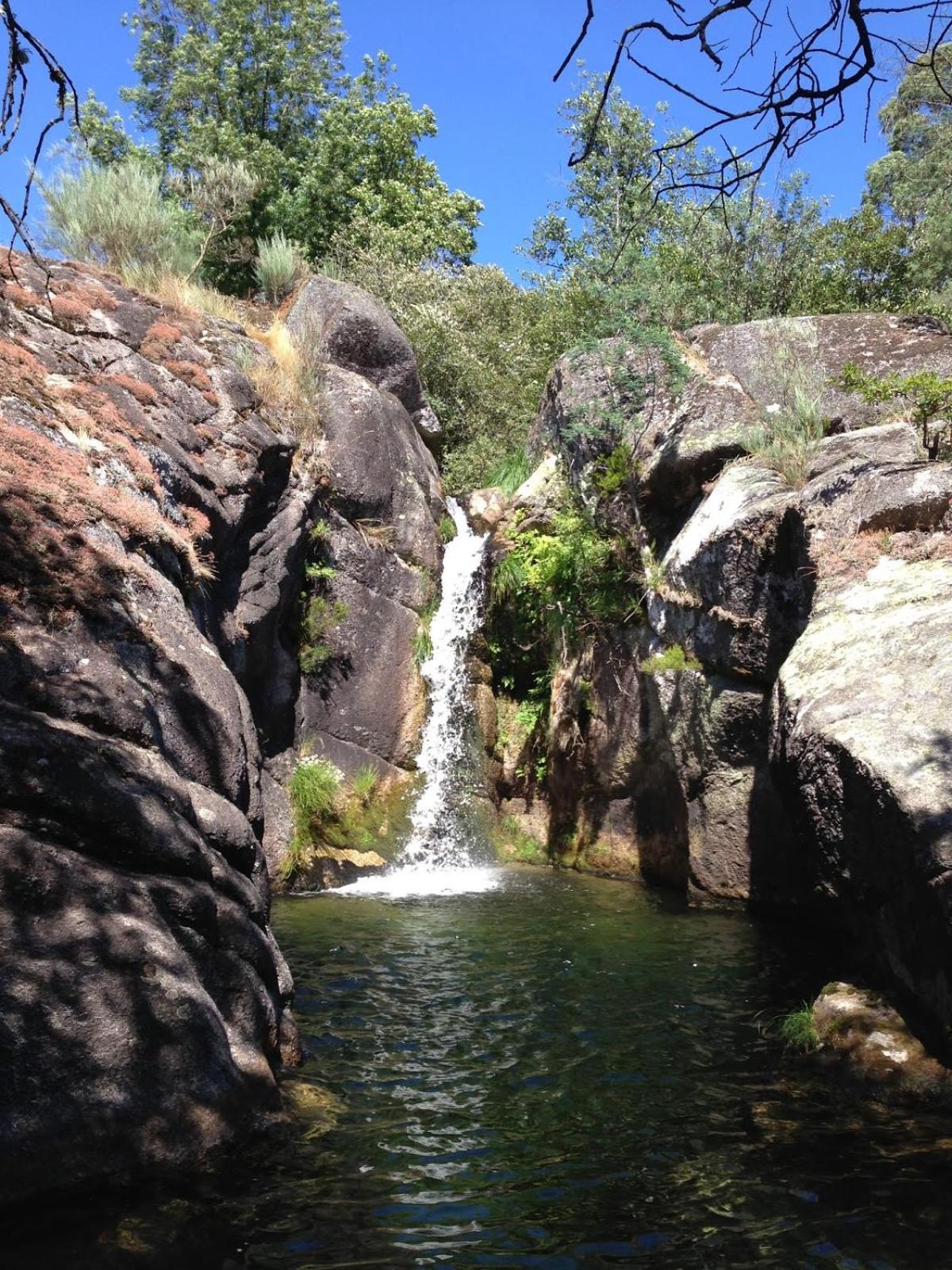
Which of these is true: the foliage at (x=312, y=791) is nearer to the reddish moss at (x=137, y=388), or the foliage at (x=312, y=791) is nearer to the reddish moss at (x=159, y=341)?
the reddish moss at (x=137, y=388)

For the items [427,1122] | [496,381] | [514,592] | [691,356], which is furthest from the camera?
[496,381]

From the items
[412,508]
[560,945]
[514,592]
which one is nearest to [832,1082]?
[560,945]

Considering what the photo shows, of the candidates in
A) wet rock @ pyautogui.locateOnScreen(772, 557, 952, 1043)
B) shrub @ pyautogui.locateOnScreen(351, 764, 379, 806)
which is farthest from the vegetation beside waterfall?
shrub @ pyautogui.locateOnScreen(351, 764, 379, 806)

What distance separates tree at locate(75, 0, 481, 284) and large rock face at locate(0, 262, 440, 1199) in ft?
49.4

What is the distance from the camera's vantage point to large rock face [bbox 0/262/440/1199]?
13.7 ft

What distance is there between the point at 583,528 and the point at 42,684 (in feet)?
30.3

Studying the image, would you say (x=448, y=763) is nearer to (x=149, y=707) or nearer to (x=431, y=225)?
(x=149, y=707)

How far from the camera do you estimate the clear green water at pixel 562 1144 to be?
399cm

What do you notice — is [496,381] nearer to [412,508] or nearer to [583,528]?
[412,508]

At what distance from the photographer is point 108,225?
16.6 metres

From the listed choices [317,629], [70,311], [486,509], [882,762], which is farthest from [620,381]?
[882,762]

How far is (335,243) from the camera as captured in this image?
2592cm

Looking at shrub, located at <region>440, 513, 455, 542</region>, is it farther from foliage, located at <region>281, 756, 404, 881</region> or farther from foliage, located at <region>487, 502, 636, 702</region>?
Answer: foliage, located at <region>281, 756, 404, 881</region>

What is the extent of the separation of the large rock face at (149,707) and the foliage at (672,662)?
4.48 metres
